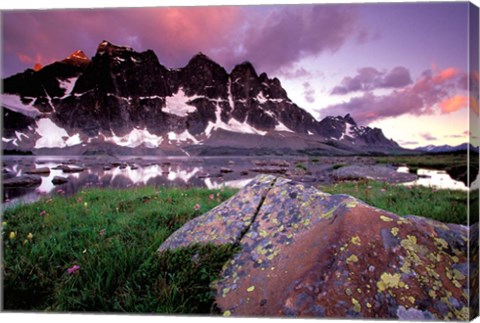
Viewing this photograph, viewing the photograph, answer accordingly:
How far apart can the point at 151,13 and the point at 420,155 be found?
4045 mm

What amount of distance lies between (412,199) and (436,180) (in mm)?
378

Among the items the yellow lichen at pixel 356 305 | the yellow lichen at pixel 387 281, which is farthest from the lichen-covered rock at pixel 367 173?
the yellow lichen at pixel 356 305

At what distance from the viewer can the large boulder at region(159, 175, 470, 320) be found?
2.76 meters

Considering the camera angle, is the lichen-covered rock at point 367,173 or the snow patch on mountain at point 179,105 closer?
the lichen-covered rock at point 367,173

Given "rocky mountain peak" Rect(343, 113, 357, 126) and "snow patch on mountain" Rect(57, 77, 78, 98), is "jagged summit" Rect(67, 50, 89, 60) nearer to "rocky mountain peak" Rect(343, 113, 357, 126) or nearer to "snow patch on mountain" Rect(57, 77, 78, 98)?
"snow patch on mountain" Rect(57, 77, 78, 98)

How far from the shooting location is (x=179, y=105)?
16.5 feet

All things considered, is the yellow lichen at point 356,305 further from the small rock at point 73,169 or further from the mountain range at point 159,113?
the small rock at point 73,169

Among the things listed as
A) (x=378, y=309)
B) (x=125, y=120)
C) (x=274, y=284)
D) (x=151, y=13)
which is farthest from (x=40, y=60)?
(x=378, y=309)

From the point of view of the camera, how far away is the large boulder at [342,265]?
9.05 feet

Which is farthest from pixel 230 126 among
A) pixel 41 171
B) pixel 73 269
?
pixel 41 171

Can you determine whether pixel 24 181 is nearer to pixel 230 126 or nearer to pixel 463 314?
pixel 230 126

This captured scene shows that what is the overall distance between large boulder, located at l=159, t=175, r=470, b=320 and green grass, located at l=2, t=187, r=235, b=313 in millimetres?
229

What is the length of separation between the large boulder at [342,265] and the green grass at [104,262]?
0.23 metres

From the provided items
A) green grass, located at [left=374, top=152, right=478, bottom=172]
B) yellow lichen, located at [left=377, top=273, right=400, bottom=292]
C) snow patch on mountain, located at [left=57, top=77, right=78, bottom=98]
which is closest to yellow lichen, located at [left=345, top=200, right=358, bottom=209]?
yellow lichen, located at [left=377, top=273, right=400, bottom=292]
